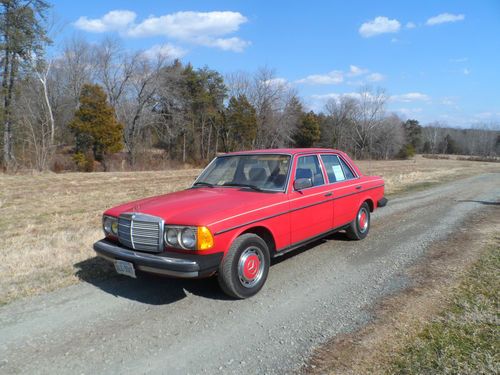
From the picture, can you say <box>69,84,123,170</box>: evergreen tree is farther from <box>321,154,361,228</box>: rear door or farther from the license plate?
the license plate

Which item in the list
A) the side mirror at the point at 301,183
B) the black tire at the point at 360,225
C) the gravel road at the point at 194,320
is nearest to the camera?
the gravel road at the point at 194,320

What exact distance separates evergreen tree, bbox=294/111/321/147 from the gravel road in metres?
57.1

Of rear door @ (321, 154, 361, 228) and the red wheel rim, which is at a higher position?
rear door @ (321, 154, 361, 228)

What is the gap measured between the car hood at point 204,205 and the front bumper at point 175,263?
14.0 inches

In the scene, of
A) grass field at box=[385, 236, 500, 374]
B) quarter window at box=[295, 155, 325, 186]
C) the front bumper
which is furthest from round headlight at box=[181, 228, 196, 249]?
grass field at box=[385, 236, 500, 374]

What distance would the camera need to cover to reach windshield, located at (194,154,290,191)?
17.0 ft

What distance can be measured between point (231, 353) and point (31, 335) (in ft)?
6.30

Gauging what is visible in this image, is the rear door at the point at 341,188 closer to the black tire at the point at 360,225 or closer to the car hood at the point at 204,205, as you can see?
the black tire at the point at 360,225

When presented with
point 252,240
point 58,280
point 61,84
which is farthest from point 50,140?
point 252,240

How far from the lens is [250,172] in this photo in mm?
5418

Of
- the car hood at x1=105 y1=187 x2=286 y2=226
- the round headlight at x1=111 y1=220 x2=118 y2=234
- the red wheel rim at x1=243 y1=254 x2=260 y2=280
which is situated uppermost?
the car hood at x1=105 y1=187 x2=286 y2=226

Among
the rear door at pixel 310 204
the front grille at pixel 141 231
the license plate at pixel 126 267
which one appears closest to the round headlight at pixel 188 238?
the front grille at pixel 141 231

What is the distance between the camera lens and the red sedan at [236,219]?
3.95 metres

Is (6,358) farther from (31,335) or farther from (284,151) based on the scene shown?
(284,151)
